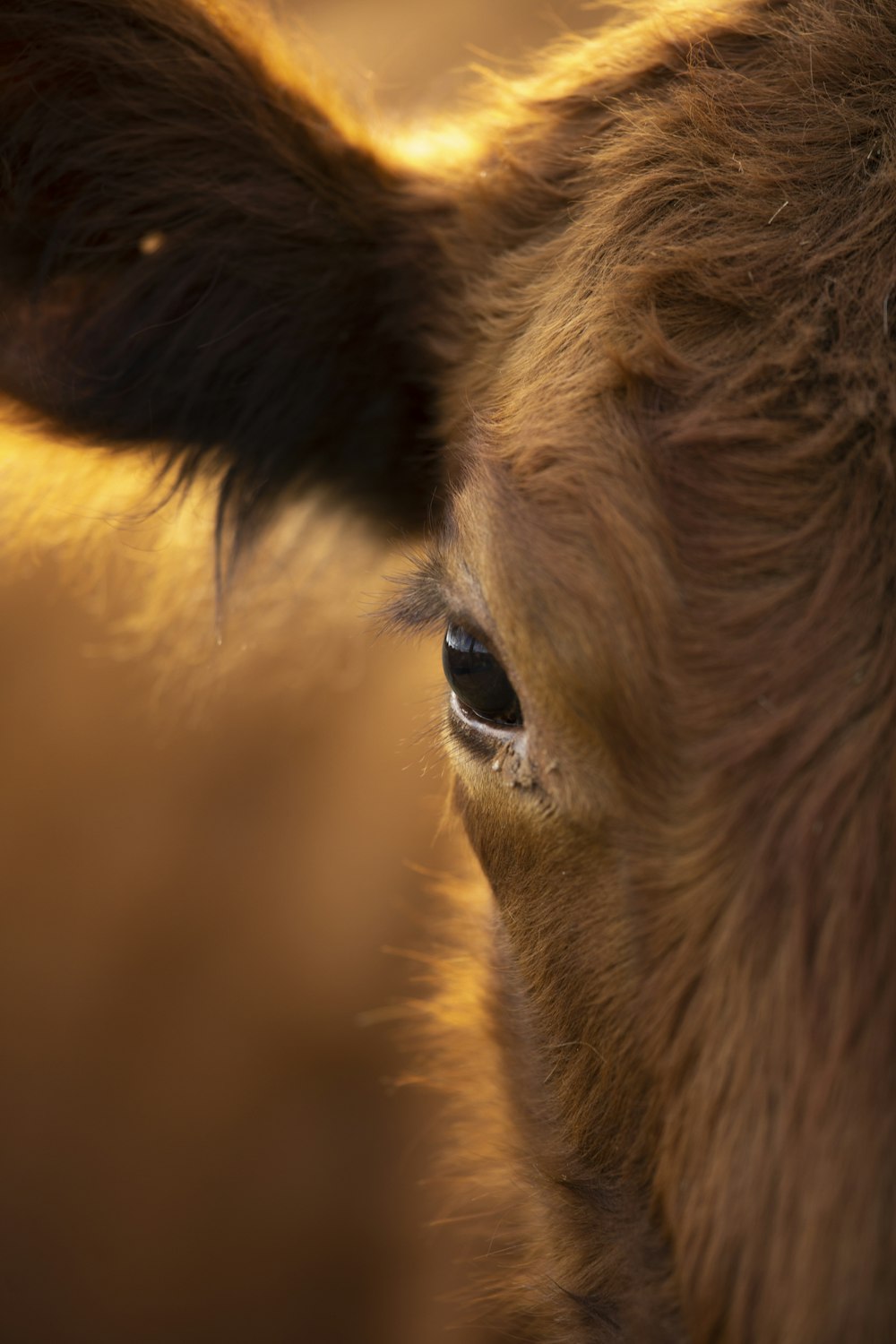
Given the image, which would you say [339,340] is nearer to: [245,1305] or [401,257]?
[401,257]

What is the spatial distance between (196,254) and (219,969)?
4.68 ft

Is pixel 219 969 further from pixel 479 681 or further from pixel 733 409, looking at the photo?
pixel 733 409

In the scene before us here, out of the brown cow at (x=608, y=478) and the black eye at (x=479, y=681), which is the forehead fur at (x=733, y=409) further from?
the black eye at (x=479, y=681)

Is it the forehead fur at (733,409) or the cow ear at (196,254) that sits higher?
the cow ear at (196,254)

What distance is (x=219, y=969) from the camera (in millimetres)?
2408

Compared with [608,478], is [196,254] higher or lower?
higher

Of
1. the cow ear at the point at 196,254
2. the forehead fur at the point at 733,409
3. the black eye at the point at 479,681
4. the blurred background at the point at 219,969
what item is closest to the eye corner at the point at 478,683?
the black eye at the point at 479,681

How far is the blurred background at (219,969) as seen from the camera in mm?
2279

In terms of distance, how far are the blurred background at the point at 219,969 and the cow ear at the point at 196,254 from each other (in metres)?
0.31

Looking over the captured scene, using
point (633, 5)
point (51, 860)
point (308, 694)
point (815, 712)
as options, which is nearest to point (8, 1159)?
point (51, 860)

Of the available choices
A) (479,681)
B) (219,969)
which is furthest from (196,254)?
(219,969)

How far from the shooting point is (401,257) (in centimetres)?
171

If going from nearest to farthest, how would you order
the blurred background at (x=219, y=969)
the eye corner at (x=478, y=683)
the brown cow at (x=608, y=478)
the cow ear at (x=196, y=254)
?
the brown cow at (x=608, y=478), the eye corner at (x=478, y=683), the cow ear at (x=196, y=254), the blurred background at (x=219, y=969)

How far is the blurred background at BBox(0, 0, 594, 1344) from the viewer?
89.7 inches
